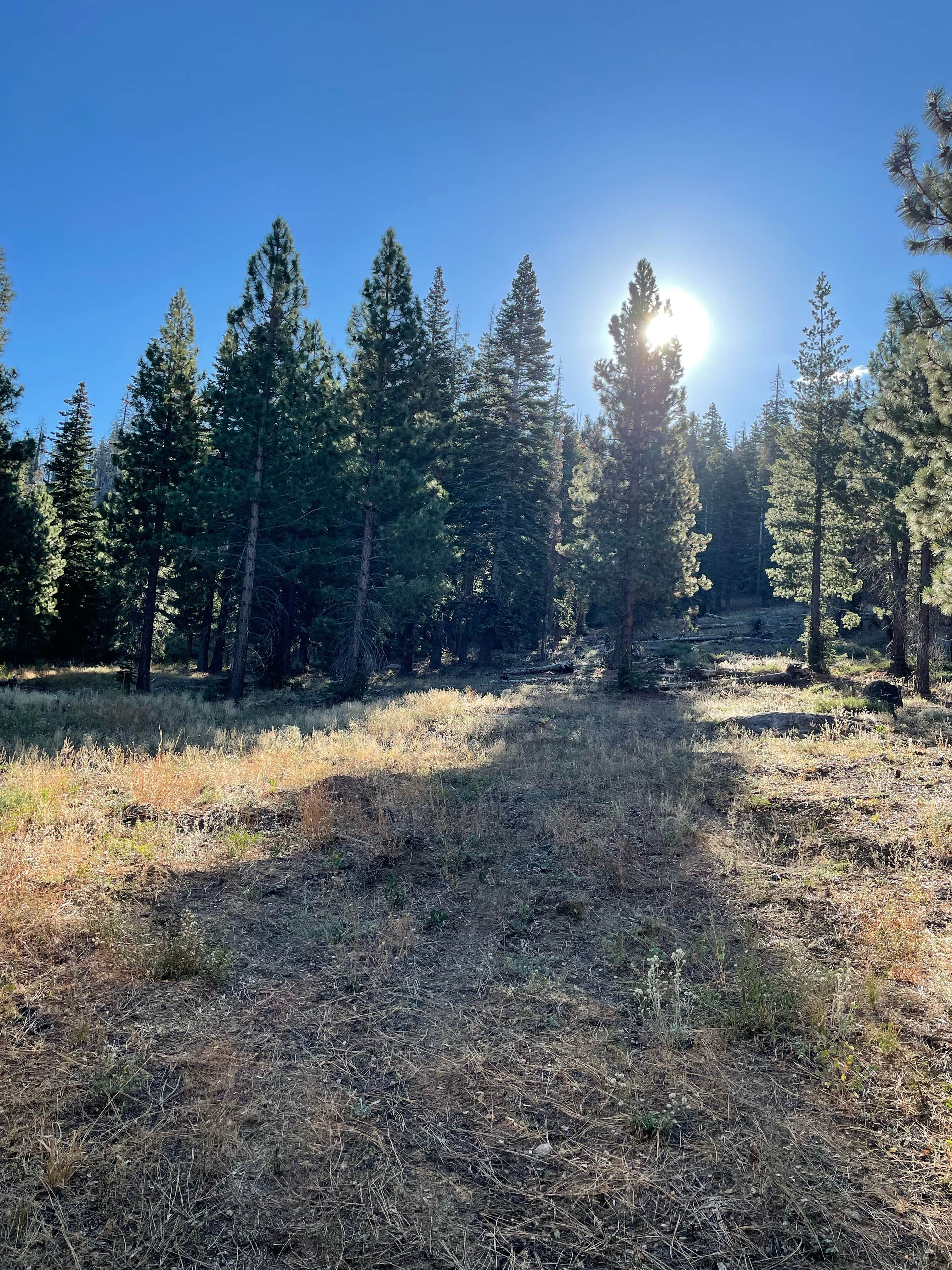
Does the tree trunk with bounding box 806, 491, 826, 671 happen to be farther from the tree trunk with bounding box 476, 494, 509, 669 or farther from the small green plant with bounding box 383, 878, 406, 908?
the small green plant with bounding box 383, 878, 406, 908

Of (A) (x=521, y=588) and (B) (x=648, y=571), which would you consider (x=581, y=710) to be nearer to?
(B) (x=648, y=571)

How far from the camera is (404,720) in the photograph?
15.8m

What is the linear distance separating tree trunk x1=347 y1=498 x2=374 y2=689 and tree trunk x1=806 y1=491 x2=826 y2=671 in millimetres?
19777

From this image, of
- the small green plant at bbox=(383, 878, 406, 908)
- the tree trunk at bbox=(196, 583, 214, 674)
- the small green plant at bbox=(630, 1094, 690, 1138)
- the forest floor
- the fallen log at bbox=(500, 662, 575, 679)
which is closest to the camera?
the forest floor

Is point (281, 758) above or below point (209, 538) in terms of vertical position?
below

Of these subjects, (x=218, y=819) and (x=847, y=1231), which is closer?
(x=847, y=1231)

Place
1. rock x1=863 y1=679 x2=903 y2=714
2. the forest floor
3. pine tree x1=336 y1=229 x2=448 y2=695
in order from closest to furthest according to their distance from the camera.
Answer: the forest floor < rock x1=863 y1=679 x2=903 y2=714 < pine tree x1=336 y1=229 x2=448 y2=695

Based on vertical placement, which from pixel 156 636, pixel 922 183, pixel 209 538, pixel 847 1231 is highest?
pixel 922 183

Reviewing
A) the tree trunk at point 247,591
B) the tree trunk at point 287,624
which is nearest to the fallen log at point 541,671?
the tree trunk at point 287,624

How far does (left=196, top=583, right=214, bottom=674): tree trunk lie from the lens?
3266cm

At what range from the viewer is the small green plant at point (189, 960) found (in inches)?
175

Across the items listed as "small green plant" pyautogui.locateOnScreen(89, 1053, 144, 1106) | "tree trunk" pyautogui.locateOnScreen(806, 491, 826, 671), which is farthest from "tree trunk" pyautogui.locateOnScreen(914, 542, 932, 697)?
"small green plant" pyautogui.locateOnScreen(89, 1053, 144, 1106)

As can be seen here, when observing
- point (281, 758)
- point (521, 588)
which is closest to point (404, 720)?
point (281, 758)

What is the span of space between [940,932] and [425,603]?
85.1 feet
